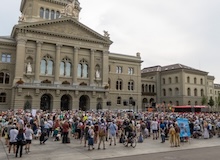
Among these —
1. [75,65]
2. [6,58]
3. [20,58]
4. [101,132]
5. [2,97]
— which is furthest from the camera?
[75,65]

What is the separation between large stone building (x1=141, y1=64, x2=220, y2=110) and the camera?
6850cm

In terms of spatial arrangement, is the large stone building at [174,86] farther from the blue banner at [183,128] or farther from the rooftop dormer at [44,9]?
the blue banner at [183,128]

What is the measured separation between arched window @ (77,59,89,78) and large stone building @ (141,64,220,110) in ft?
87.0

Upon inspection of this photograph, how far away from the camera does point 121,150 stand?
15.2 metres

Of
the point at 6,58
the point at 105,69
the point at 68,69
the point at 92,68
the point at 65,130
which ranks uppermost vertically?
the point at 6,58

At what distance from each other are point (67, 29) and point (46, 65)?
9320 mm

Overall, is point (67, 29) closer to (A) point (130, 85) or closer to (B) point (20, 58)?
(B) point (20, 58)

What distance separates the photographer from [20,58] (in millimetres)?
42594

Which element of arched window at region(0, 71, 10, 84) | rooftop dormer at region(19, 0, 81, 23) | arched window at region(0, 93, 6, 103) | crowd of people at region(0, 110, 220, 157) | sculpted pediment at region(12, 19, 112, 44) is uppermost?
rooftop dormer at region(19, 0, 81, 23)

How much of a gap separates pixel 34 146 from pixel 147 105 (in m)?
55.3

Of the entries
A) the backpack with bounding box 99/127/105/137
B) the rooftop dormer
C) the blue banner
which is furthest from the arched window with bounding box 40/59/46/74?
the blue banner

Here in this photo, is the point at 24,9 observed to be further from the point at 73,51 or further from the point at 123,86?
the point at 123,86

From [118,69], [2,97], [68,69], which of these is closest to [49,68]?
[68,69]

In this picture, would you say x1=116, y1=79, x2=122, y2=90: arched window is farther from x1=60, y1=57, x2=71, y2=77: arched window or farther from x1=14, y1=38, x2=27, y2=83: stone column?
x1=14, y1=38, x2=27, y2=83: stone column
